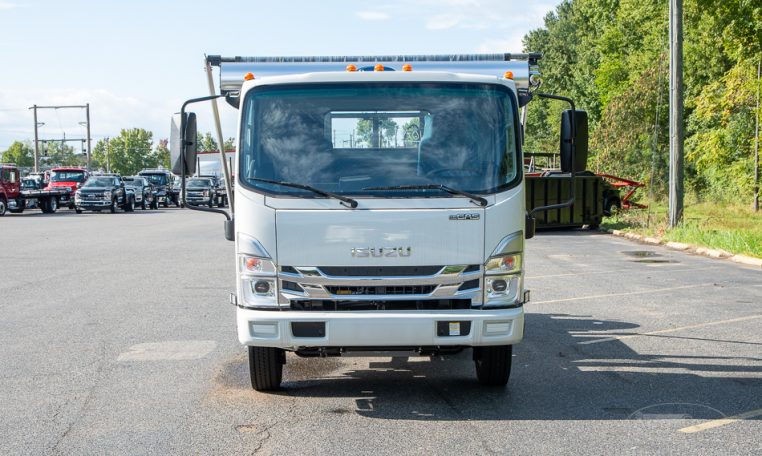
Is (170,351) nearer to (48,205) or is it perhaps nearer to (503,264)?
(503,264)

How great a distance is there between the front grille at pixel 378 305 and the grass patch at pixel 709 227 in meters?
13.8

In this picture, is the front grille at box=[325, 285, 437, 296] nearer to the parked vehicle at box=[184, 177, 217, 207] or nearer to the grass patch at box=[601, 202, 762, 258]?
the grass patch at box=[601, 202, 762, 258]

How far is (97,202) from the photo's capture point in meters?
47.0

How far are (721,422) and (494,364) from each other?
5.55 feet

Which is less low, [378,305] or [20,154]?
[20,154]

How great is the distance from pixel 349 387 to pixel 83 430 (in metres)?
2.14

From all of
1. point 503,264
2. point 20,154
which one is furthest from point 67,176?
point 20,154

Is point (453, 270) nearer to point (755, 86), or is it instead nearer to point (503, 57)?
point (503, 57)

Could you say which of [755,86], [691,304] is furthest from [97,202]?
[691,304]

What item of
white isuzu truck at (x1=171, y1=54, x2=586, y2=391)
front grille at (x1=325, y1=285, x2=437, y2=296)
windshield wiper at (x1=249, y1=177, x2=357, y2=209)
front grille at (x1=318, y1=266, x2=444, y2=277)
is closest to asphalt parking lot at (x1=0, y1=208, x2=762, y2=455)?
white isuzu truck at (x1=171, y1=54, x2=586, y2=391)

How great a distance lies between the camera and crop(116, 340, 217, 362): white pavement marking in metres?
8.56

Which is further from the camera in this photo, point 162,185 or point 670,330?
point 162,185

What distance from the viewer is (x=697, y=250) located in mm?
20609

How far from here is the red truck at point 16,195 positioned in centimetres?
4297
